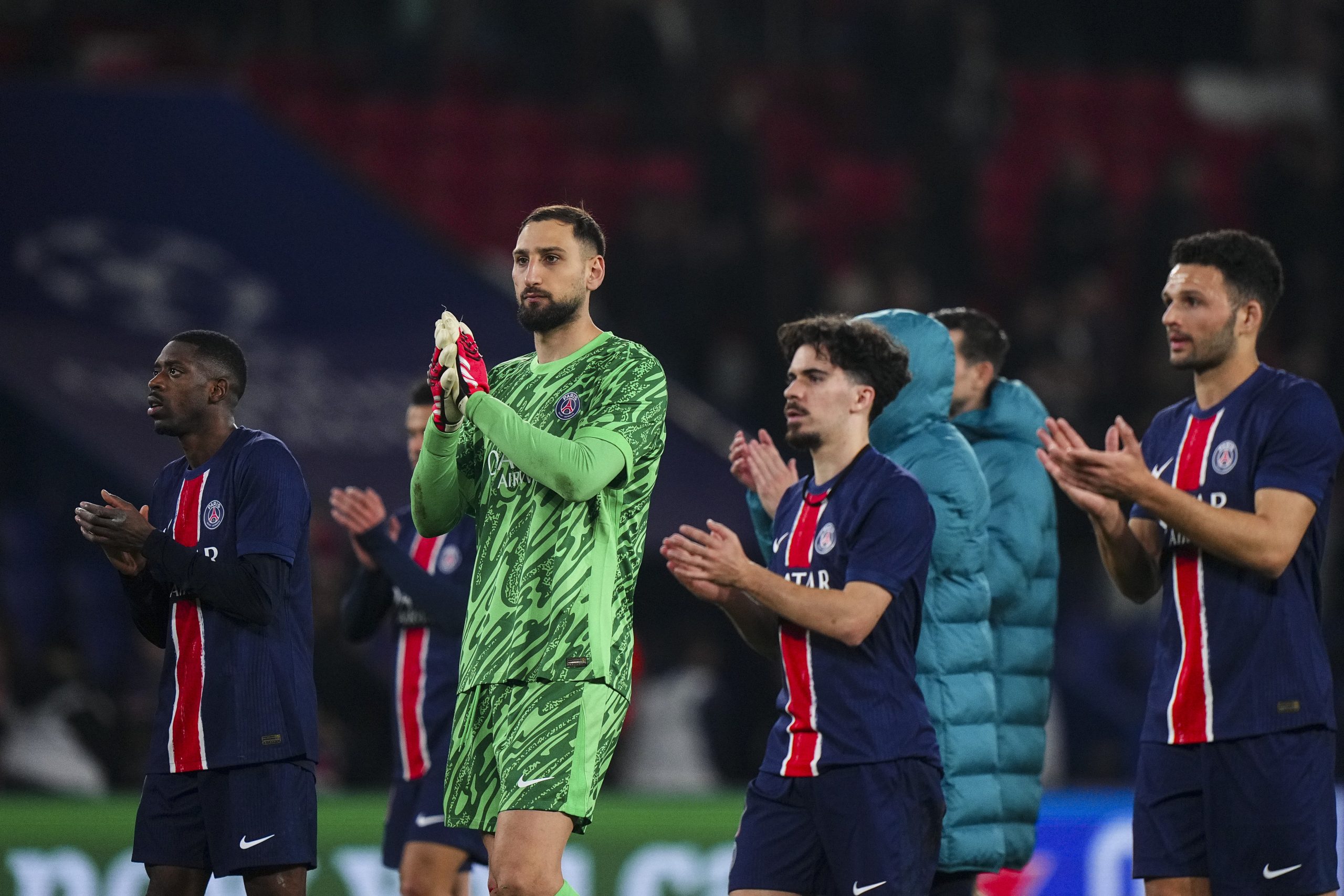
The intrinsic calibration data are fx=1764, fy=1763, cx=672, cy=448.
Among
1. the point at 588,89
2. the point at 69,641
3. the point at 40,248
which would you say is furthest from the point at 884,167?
the point at 69,641

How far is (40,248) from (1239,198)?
10192mm

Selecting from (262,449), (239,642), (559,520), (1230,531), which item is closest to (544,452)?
(559,520)

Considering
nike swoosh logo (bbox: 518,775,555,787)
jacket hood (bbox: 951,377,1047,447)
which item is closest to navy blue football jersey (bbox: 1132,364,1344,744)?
jacket hood (bbox: 951,377,1047,447)

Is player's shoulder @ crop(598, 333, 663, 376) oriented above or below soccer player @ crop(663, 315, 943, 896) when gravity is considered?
above

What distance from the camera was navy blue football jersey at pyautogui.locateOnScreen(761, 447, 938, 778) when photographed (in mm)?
4613

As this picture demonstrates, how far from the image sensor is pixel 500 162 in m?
13.9

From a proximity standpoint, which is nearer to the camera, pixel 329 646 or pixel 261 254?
pixel 329 646

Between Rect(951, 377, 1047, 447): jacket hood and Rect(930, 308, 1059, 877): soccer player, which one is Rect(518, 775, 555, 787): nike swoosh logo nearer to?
Rect(930, 308, 1059, 877): soccer player

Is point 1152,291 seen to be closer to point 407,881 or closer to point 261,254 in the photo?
point 261,254

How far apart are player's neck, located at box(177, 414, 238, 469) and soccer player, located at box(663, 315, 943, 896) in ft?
4.98

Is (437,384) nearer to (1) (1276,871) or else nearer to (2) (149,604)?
(2) (149,604)

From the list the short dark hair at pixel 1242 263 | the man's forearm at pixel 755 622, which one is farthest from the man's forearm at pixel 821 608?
the short dark hair at pixel 1242 263

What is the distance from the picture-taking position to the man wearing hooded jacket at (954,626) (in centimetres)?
518

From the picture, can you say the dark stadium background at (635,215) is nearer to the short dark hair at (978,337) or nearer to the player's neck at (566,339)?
the short dark hair at (978,337)
